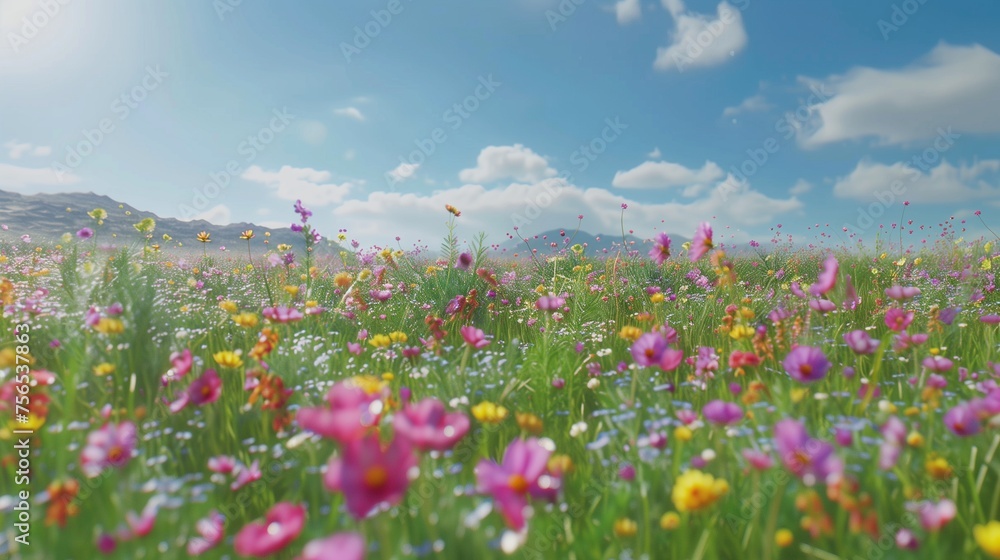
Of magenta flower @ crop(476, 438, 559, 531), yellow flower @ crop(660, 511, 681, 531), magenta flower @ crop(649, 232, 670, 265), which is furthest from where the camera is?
magenta flower @ crop(649, 232, 670, 265)

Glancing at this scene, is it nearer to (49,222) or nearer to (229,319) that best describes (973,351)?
(229,319)

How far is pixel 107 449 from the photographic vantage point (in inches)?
47.1

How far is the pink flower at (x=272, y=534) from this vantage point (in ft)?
2.99

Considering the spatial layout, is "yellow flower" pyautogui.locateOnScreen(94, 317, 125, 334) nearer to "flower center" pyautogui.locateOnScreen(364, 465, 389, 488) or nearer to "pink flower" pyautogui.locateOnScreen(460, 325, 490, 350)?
"pink flower" pyautogui.locateOnScreen(460, 325, 490, 350)

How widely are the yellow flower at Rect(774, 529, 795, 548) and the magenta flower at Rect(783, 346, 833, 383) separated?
0.49m

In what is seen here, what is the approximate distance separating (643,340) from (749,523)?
2.08 feet

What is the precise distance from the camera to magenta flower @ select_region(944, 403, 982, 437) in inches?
52.1

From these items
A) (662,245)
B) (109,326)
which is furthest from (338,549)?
(662,245)

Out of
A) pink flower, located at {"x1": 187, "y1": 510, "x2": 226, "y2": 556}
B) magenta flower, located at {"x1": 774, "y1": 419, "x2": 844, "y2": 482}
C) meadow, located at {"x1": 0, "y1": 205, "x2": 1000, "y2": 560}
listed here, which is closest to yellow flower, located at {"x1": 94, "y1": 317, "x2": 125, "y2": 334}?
meadow, located at {"x1": 0, "y1": 205, "x2": 1000, "y2": 560}

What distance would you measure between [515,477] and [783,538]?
0.71m

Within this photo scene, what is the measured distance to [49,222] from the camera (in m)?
94.3

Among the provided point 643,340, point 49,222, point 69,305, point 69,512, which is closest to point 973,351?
point 643,340

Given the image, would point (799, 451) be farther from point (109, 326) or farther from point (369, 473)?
point (109, 326)

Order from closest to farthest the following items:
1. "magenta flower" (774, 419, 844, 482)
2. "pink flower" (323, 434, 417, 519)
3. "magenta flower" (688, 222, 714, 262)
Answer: "pink flower" (323, 434, 417, 519), "magenta flower" (774, 419, 844, 482), "magenta flower" (688, 222, 714, 262)
